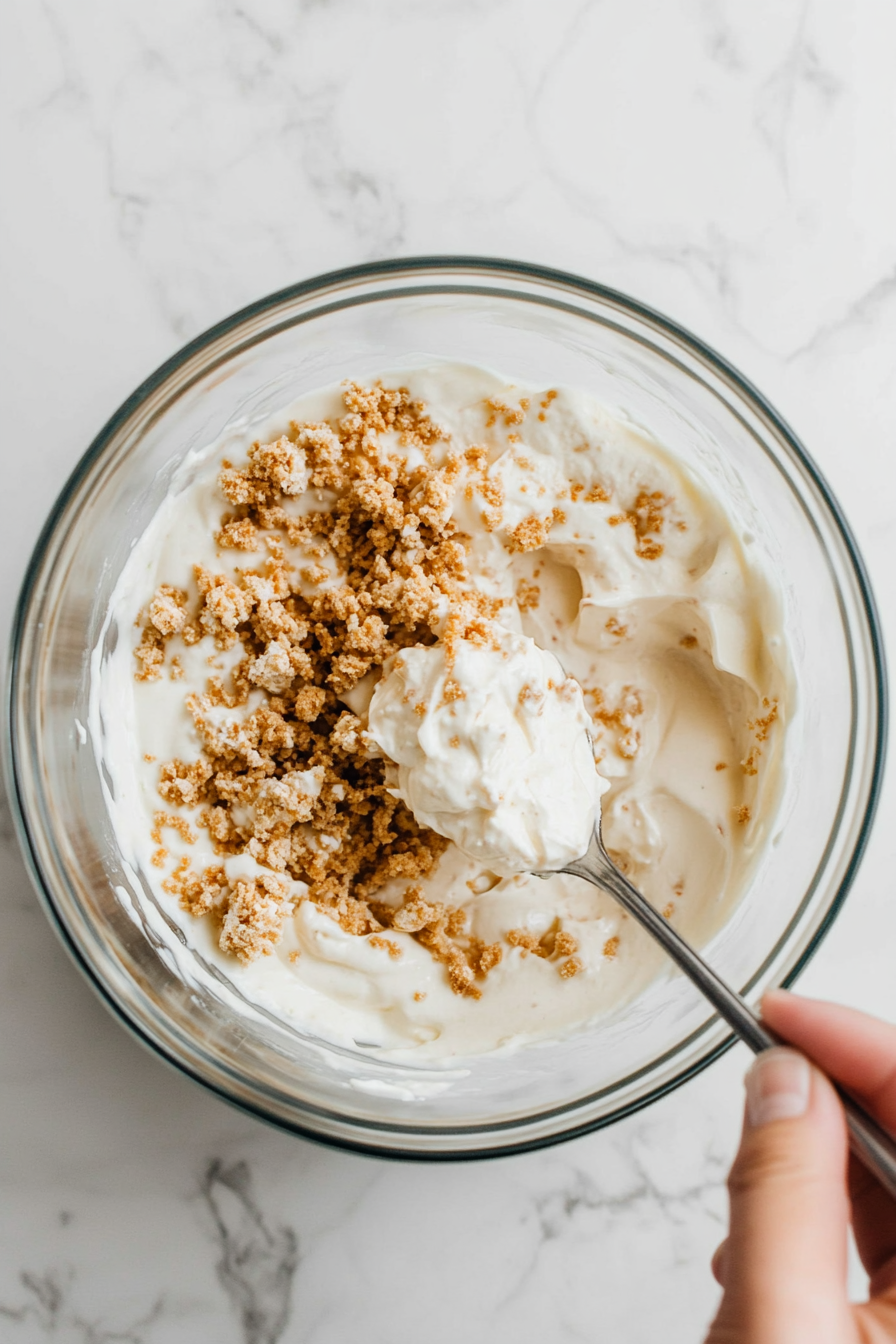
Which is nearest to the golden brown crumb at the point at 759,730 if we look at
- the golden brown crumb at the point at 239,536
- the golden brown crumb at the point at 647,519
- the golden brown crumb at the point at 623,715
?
the golden brown crumb at the point at 623,715

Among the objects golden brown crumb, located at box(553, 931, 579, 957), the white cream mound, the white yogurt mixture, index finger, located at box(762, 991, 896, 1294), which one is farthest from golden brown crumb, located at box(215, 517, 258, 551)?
index finger, located at box(762, 991, 896, 1294)

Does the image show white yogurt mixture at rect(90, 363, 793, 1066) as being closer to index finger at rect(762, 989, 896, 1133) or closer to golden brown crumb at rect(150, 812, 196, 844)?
golden brown crumb at rect(150, 812, 196, 844)

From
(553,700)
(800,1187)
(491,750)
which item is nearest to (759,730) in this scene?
(553,700)

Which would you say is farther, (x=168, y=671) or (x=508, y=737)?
(x=168, y=671)

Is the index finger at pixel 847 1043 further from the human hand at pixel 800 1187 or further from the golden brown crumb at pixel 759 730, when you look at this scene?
the golden brown crumb at pixel 759 730

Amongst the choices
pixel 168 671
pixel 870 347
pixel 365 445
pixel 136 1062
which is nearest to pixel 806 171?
pixel 870 347

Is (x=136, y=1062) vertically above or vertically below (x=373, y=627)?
below

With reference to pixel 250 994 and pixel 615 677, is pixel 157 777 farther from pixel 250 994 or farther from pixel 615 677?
pixel 615 677
